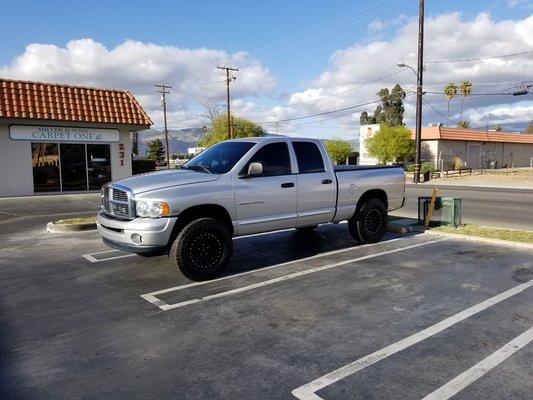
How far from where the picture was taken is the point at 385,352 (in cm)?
403

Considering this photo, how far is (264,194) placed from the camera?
685 cm

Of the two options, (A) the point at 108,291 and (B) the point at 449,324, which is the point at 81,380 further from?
(B) the point at 449,324

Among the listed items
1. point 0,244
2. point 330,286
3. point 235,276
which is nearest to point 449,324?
point 330,286

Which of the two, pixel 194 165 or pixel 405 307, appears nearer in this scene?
pixel 405 307

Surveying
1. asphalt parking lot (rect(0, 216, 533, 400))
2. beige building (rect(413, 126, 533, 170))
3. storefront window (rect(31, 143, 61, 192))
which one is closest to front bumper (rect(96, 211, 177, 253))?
asphalt parking lot (rect(0, 216, 533, 400))

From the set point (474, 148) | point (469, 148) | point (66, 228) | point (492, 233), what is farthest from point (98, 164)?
point (474, 148)

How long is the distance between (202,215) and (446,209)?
661 cm

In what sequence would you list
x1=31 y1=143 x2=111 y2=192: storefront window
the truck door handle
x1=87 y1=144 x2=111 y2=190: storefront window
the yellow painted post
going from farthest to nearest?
x1=87 y1=144 x2=111 y2=190: storefront window
x1=31 y1=143 x2=111 y2=192: storefront window
the yellow painted post
the truck door handle

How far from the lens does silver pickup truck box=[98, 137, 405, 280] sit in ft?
19.4

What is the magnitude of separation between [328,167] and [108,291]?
4.18 metres

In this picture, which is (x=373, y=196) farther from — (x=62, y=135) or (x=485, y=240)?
(x=62, y=135)

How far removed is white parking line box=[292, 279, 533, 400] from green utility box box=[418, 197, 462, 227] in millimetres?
4841

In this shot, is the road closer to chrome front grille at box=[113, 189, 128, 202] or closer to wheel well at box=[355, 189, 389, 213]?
wheel well at box=[355, 189, 389, 213]

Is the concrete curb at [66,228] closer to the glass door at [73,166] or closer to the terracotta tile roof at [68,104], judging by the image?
the terracotta tile roof at [68,104]
